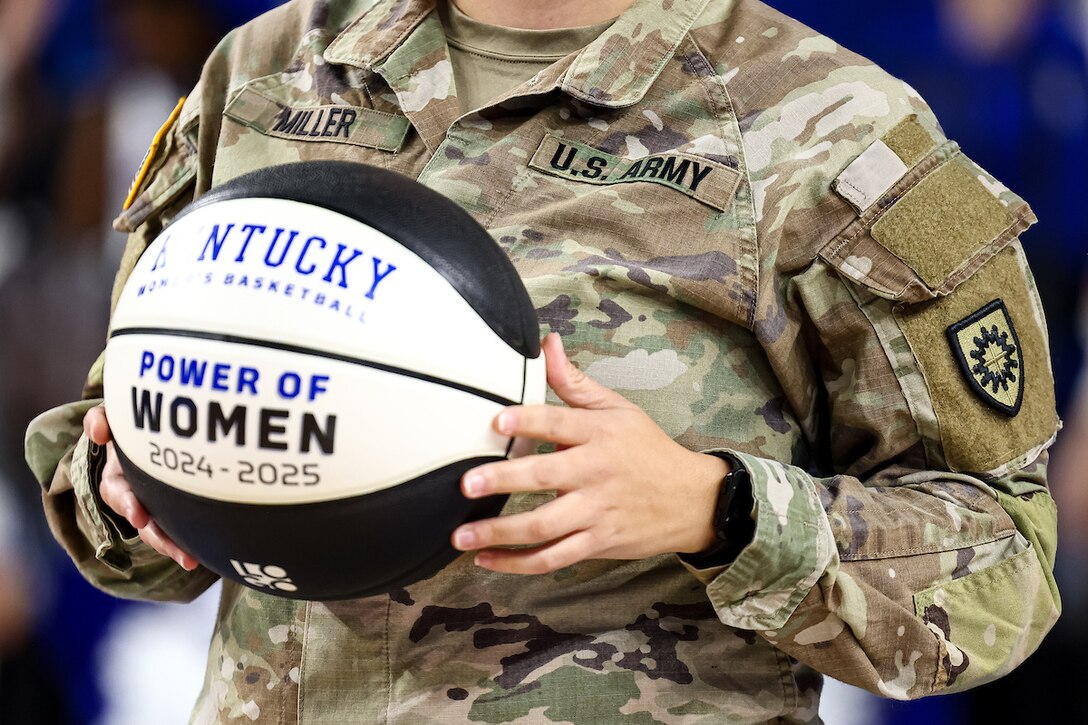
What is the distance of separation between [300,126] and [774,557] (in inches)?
24.0

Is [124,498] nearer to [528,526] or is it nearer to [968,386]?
[528,526]

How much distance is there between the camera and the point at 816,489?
37.9 inches

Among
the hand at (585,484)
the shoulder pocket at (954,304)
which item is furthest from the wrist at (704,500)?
the shoulder pocket at (954,304)

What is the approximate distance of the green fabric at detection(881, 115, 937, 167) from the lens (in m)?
Answer: 1.04

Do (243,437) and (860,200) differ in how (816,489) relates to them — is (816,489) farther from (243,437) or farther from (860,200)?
(243,437)

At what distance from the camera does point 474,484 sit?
0.73 m

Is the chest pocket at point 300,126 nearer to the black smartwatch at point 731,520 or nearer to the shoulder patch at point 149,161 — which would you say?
the shoulder patch at point 149,161

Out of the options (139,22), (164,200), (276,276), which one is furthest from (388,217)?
(139,22)

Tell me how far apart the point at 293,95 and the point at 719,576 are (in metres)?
0.65

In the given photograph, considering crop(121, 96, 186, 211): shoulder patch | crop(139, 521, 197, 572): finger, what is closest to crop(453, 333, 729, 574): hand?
crop(139, 521, 197, 572): finger

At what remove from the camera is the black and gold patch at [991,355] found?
3.37ft

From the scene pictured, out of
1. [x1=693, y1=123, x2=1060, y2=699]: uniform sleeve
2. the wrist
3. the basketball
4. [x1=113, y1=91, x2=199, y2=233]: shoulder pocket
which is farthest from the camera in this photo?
[x1=113, y1=91, x2=199, y2=233]: shoulder pocket

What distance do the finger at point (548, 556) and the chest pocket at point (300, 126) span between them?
0.46 m

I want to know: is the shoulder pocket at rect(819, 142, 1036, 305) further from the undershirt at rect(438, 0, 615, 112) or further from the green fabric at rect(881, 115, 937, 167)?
the undershirt at rect(438, 0, 615, 112)
